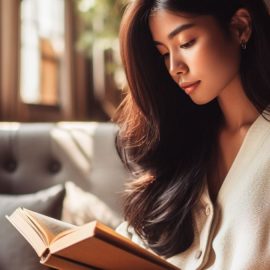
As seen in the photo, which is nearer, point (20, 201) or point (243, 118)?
point (243, 118)

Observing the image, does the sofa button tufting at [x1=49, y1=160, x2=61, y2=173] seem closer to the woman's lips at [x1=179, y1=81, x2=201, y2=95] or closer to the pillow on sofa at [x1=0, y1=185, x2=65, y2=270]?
the pillow on sofa at [x1=0, y1=185, x2=65, y2=270]

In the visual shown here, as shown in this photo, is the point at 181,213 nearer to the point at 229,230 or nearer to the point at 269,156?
the point at 229,230

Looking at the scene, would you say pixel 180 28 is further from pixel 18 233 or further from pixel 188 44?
pixel 18 233

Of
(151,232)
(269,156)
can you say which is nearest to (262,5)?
(269,156)

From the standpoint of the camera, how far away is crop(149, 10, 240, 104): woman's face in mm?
942

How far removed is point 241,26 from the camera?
981 millimetres

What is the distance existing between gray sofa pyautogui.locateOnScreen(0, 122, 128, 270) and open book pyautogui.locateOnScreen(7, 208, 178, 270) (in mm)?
457

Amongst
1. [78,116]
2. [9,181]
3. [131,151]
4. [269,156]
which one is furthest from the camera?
[78,116]

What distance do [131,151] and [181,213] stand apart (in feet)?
0.78

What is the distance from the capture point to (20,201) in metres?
1.30

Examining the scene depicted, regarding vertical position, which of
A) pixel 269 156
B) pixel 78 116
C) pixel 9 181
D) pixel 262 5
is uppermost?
pixel 262 5

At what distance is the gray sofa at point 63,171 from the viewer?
1338 millimetres

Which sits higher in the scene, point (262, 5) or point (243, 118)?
point (262, 5)

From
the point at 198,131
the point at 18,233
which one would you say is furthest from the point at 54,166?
the point at 198,131
